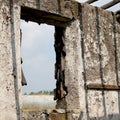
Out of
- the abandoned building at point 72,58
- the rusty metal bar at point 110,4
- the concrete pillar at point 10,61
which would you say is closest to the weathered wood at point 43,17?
the abandoned building at point 72,58

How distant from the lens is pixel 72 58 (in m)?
6.60

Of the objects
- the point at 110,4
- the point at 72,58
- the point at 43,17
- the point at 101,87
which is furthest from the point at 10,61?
the point at 110,4

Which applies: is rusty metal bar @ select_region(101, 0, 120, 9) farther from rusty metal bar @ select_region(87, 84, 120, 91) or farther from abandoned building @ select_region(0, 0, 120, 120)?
rusty metal bar @ select_region(87, 84, 120, 91)

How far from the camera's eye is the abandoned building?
556 cm

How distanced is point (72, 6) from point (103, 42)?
3.26ft

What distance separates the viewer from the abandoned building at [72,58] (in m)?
5.56

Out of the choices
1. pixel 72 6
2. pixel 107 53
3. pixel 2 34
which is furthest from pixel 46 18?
pixel 107 53

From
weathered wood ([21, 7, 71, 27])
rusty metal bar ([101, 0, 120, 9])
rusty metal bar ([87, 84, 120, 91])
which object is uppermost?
rusty metal bar ([101, 0, 120, 9])

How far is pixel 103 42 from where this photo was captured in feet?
24.0

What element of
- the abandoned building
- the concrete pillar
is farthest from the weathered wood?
the concrete pillar

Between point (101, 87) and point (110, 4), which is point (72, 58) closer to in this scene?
point (101, 87)

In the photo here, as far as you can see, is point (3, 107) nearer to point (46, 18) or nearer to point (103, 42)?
point (46, 18)

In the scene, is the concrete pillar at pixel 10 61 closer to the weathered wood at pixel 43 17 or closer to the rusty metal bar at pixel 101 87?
the weathered wood at pixel 43 17

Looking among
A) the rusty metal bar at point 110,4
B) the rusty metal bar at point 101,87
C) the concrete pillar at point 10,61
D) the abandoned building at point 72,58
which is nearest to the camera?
the concrete pillar at point 10,61
